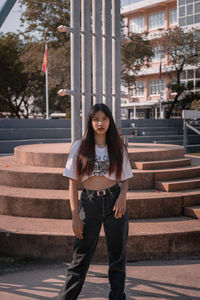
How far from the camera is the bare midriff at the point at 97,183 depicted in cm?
326

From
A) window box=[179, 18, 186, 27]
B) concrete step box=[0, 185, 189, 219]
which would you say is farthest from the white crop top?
window box=[179, 18, 186, 27]

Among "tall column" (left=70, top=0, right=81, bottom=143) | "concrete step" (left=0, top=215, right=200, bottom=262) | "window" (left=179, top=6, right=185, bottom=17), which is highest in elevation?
"window" (left=179, top=6, right=185, bottom=17)

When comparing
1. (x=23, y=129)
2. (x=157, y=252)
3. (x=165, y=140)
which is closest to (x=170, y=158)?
(x=157, y=252)

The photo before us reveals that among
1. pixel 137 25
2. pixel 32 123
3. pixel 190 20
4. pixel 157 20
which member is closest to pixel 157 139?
pixel 32 123

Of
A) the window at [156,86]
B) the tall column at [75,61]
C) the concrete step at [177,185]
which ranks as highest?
the window at [156,86]

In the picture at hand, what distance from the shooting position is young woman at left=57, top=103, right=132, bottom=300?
3227mm

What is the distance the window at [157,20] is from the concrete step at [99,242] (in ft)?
150

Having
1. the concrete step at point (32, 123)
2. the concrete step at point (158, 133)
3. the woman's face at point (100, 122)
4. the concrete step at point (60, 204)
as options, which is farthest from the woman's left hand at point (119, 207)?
the concrete step at point (158, 133)

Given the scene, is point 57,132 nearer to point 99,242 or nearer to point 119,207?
point 99,242

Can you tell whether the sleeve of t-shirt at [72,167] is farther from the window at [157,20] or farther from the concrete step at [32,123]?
the window at [157,20]

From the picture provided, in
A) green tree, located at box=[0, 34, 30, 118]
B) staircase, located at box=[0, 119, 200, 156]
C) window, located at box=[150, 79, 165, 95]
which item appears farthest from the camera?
window, located at box=[150, 79, 165, 95]

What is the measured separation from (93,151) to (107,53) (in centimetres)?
484

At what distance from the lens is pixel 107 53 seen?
25.4 ft

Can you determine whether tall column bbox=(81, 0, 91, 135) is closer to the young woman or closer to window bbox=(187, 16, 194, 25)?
the young woman
